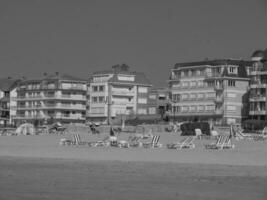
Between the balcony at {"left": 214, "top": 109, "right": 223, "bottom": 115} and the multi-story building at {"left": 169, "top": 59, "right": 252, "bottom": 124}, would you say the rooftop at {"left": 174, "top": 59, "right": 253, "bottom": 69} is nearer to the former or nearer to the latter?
the multi-story building at {"left": 169, "top": 59, "right": 252, "bottom": 124}

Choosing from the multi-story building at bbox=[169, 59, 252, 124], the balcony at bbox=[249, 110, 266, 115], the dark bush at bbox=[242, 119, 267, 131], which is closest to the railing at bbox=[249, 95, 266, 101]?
the balcony at bbox=[249, 110, 266, 115]

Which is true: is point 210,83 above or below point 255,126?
above

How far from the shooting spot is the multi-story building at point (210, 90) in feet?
369

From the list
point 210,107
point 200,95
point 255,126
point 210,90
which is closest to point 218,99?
point 210,107

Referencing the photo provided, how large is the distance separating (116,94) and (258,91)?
3181cm

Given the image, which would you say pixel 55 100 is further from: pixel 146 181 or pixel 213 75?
pixel 146 181

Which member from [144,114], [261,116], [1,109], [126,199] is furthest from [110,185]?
[1,109]

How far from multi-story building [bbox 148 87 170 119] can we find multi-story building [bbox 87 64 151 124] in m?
1.61

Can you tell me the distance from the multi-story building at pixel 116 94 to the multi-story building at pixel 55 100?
3.35 m

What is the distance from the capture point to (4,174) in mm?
23359

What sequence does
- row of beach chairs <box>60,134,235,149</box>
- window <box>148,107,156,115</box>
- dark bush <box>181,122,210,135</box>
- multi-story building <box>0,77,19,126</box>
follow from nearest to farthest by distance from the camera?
1. row of beach chairs <box>60,134,235,149</box>
2. dark bush <box>181,122,210,135</box>
3. window <box>148,107,156,115</box>
4. multi-story building <box>0,77,19,126</box>

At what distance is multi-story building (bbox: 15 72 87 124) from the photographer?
135875 millimetres

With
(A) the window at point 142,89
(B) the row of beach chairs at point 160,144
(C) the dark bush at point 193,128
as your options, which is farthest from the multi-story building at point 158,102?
(B) the row of beach chairs at point 160,144

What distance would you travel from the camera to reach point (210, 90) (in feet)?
381
